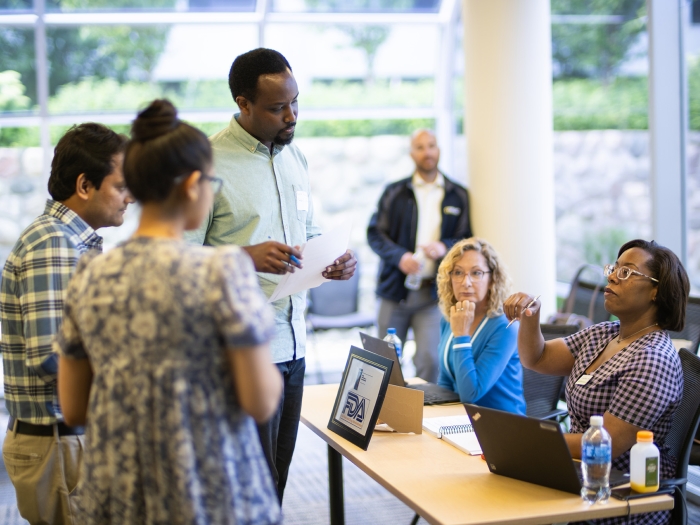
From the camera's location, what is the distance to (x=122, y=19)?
638 cm

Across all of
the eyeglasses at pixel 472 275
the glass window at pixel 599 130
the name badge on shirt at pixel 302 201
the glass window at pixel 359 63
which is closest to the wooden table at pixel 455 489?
the name badge on shirt at pixel 302 201

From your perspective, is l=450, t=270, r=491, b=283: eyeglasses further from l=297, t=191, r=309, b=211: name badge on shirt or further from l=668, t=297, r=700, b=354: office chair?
l=668, t=297, r=700, b=354: office chair

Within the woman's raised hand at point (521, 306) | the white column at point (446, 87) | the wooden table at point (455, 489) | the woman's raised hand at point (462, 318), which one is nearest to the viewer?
the wooden table at point (455, 489)

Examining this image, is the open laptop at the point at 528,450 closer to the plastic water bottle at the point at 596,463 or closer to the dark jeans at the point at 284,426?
the plastic water bottle at the point at 596,463

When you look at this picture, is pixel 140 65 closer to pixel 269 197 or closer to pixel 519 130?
pixel 519 130

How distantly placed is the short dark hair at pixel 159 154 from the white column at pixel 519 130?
3883mm

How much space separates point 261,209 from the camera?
261cm

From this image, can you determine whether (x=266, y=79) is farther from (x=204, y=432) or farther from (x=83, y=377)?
→ (x=204, y=432)

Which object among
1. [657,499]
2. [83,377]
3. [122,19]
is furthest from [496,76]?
[83,377]

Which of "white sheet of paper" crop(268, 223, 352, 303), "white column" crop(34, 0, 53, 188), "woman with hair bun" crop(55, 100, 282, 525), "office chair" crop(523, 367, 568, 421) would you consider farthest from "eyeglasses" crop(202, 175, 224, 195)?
"white column" crop(34, 0, 53, 188)

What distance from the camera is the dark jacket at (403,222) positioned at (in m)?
5.34

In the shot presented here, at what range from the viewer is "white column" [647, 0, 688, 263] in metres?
4.62

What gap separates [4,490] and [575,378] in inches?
129

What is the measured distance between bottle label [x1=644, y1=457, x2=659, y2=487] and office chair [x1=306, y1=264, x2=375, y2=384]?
436cm
